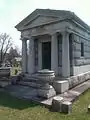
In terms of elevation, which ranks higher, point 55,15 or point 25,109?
point 55,15

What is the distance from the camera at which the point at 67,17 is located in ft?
32.6

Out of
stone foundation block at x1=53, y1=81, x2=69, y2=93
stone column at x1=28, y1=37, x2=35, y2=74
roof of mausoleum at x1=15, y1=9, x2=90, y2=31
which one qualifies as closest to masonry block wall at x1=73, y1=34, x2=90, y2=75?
roof of mausoleum at x1=15, y1=9, x2=90, y2=31

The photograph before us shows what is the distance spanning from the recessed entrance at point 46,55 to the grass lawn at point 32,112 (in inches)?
200

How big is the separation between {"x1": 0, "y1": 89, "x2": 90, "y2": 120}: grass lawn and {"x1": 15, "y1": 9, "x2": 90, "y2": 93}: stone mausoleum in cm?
357

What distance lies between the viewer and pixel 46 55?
40.8 feet

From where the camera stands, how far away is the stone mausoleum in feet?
33.4

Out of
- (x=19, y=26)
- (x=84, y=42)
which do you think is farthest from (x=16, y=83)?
(x=84, y=42)

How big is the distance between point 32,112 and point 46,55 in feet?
22.3

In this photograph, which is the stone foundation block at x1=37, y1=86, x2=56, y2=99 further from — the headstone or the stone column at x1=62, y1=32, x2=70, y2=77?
the stone column at x1=62, y1=32, x2=70, y2=77

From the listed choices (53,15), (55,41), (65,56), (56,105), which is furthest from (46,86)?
(53,15)

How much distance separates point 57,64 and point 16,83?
3057mm

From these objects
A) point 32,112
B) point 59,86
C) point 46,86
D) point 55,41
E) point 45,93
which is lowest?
point 32,112

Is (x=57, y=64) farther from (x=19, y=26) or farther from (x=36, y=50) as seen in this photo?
(x=19, y=26)

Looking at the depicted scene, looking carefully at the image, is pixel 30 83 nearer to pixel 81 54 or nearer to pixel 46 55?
pixel 46 55
